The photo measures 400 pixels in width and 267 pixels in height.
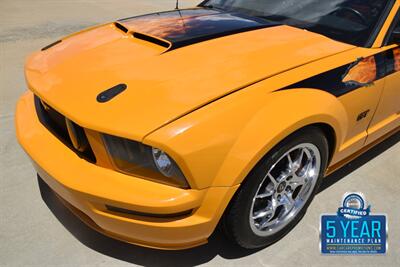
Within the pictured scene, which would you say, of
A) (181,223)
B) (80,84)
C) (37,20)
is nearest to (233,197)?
(181,223)

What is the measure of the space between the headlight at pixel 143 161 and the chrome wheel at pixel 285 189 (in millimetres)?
513

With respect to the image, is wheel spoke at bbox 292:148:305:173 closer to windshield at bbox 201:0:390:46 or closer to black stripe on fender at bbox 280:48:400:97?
black stripe on fender at bbox 280:48:400:97

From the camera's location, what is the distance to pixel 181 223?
174 cm

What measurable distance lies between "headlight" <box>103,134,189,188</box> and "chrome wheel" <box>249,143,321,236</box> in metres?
0.51

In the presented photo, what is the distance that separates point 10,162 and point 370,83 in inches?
101

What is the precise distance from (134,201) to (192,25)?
1353 mm

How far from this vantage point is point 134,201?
165 centimetres

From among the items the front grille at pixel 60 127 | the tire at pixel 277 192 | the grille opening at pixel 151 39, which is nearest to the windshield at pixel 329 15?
the tire at pixel 277 192

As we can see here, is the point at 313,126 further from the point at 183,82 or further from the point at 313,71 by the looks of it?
the point at 183,82

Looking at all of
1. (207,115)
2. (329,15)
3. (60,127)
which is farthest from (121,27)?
(329,15)

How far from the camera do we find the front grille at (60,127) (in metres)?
1.87

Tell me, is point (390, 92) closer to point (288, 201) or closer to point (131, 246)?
point (288, 201)

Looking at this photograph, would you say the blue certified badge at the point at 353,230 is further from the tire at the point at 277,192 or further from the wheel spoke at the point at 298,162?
the wheel spoke at the point at 298,162

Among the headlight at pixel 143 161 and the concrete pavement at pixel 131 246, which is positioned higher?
the headlight at pixel 143 161
